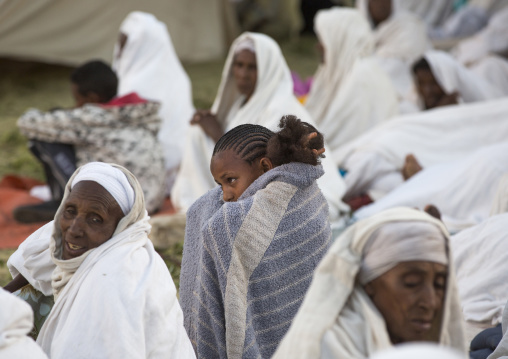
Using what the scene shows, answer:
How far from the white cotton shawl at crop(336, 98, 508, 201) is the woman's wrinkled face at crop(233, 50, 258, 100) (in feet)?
3.83

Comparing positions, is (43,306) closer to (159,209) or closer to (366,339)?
(366,339)

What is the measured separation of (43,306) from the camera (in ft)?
10.6

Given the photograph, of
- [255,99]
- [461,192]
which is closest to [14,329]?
[255,99]

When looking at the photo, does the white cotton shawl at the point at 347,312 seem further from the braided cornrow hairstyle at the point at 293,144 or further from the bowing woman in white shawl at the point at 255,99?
the bowing woman in white shawl at the point at 255,99

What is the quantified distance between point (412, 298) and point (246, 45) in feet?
13.1

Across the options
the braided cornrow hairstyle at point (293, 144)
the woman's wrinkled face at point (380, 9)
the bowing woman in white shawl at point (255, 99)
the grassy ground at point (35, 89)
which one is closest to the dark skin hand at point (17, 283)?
the braided cornrow hairstyle at point (293, 144)

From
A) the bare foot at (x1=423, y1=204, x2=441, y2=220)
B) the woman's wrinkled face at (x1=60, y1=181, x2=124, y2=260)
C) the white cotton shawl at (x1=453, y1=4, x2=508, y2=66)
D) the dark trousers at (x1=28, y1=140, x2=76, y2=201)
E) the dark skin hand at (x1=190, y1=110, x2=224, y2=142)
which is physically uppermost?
the woman's wrinkled face at (x1=60, y1=181, x2=124, y2=260)

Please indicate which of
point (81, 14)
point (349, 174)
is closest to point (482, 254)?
point (349, 174)

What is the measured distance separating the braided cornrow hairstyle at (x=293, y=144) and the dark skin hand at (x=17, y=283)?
3.52 ft

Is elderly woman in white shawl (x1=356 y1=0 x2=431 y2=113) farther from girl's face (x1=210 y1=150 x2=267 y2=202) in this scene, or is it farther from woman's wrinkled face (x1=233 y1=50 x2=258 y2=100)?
girl's face (x1=210 y1=150 x2=267 y2=202)

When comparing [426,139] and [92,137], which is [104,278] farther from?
[426,139]

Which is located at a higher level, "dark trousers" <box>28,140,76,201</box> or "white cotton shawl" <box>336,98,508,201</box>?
"dark trousers" <box>28,140,76,201</box>

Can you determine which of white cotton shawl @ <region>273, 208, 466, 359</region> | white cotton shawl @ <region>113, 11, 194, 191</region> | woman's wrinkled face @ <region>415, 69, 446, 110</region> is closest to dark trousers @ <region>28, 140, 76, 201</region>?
white cotton shawl @ <region>113, 11, 194, 191</region>

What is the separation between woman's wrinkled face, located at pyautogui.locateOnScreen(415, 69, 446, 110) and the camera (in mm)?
7707
